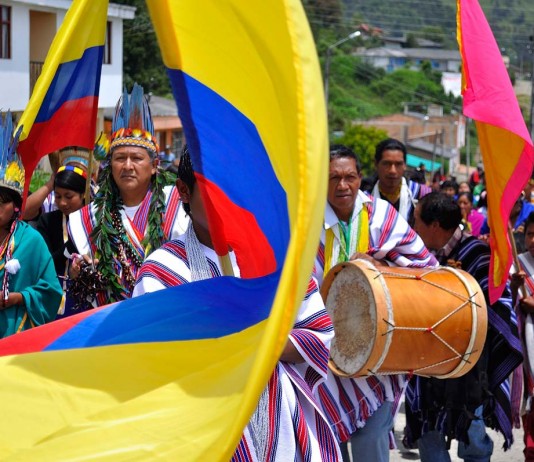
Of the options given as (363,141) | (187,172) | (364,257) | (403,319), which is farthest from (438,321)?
(363,141)

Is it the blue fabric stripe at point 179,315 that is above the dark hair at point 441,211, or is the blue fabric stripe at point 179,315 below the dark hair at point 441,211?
above

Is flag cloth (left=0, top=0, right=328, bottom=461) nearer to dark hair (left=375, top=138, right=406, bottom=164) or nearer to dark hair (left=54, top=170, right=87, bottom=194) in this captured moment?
dark hair (left=54, top=170, right=87, bottom=194)

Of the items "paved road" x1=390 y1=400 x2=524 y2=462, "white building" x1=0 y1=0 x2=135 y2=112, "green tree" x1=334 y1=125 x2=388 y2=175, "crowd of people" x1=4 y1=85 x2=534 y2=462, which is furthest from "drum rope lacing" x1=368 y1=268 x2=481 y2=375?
"green tree" x1=334 y1=125 x2=388 y2=175

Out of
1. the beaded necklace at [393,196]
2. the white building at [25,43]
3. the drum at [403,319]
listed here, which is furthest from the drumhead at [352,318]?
the white building at [25,43]

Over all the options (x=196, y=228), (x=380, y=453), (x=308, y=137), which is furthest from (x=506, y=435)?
(x=308, y=137)

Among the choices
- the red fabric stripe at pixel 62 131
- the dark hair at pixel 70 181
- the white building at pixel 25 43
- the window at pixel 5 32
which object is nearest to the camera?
the red fabric stripe at pixel 62 131

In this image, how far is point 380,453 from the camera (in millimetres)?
5500

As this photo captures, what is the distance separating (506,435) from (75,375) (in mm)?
3758

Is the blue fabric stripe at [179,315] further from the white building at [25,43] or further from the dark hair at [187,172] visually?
the white building at [25,43]

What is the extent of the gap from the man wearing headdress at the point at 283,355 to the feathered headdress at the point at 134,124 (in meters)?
1.75

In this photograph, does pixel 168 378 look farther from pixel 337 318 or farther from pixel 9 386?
pixel 337 318

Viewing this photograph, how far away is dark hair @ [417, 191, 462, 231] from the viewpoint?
20.4 ft

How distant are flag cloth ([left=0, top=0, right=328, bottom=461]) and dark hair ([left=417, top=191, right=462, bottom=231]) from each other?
2720 mm

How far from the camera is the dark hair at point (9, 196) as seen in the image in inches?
211
